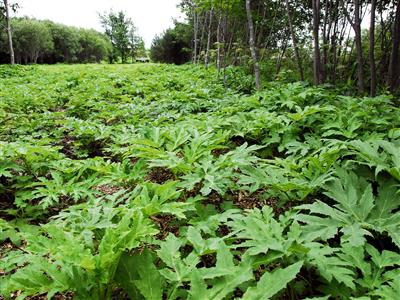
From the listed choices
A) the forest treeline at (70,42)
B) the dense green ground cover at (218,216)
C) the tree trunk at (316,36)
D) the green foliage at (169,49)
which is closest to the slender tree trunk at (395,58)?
the tree trunk at (316,36)

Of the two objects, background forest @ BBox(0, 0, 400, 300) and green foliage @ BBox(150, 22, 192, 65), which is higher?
green foliage @ BBox(150, 22, 192, 65)

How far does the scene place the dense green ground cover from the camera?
181 centimetres

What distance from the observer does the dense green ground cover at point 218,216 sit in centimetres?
181

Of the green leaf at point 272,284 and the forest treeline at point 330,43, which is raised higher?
the forest treeline at point 330,43

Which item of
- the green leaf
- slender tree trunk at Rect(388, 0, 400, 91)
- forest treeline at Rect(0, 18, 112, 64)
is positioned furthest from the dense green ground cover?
forest treeline at Rect(0, 18, 112, 64)

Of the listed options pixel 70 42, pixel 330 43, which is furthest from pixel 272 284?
pixel 70 42

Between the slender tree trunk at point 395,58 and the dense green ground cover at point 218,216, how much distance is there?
91.4 inches

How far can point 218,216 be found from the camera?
2457 millimetres

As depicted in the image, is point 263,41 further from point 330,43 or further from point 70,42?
point 70,42

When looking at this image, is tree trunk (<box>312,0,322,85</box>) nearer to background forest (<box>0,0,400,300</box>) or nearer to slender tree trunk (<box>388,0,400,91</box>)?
background forest (<box>0,0,400,300</box>)

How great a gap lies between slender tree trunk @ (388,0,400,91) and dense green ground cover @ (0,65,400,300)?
232 cm

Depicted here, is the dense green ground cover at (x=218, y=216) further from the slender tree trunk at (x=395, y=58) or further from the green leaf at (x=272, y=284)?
the slender tree trunk at (x=395, y=58)

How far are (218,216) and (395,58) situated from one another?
6385 millimetres

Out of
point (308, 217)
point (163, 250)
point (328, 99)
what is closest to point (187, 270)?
point (163, 250)
